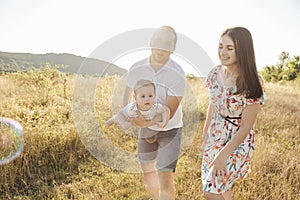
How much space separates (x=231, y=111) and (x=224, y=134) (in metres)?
0.16

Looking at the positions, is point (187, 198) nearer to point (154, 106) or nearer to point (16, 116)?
point (154, 106)

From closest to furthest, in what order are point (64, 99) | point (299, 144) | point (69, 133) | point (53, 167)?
point (53, 167) < point (69, 133) < point (299, 144) < point (64, 99)

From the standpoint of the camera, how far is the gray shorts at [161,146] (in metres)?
2.34

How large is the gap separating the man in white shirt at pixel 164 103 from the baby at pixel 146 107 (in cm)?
4

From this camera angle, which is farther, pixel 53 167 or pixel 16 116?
pixel 16 116

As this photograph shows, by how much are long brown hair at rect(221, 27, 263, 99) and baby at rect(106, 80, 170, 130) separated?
53 centimetres

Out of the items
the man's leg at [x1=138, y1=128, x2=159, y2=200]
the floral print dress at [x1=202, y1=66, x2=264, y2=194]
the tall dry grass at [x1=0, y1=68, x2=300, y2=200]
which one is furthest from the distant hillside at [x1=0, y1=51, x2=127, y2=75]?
the floral print dress at [x1=202, y1=66, x2=264, y2=194]

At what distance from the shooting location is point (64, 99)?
5.77m

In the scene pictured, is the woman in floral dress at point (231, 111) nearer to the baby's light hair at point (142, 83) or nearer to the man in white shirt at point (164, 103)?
the man in white shirt at point (164, 103)

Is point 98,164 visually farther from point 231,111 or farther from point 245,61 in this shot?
point 245,61

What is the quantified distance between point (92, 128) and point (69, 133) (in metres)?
0.30

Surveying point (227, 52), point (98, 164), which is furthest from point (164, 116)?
point (98, 164)

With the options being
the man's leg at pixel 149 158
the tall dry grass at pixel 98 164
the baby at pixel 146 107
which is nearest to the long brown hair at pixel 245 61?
the baby at pixel 146 107

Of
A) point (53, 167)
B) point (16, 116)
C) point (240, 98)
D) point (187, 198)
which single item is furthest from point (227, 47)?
point (16, 116)
